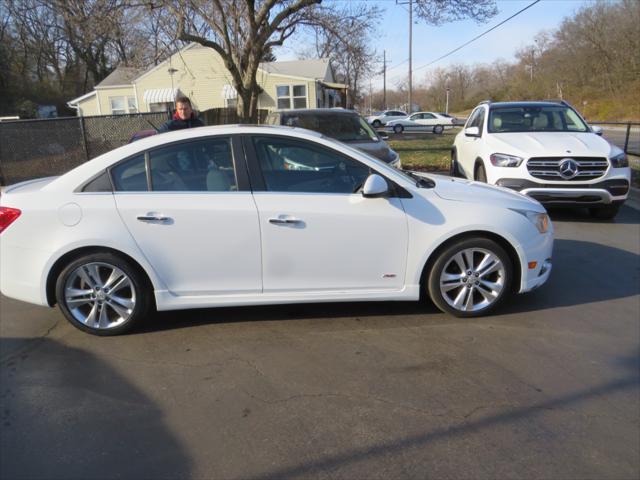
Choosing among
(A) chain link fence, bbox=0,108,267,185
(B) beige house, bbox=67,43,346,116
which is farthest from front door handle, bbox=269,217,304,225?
(B) beige house, bbox=67,43,346,116

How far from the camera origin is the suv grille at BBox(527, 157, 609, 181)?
277 inches

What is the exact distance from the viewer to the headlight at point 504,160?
723 centimetres

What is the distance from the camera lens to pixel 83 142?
43.9 feet

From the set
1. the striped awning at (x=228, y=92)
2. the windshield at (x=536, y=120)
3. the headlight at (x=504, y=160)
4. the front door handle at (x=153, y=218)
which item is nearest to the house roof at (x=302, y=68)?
the striped awning at (x=228, y=92)

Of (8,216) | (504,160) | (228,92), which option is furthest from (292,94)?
(8,216)

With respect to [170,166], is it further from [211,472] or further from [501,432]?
[501,432]

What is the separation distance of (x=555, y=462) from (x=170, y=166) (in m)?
3.25

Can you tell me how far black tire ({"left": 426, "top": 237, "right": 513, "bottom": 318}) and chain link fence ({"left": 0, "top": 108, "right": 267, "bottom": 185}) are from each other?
9.81 metres

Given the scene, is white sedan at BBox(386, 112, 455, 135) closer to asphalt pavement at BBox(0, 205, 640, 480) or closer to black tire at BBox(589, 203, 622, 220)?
black tire at BBox(589, 203, 622, 220)

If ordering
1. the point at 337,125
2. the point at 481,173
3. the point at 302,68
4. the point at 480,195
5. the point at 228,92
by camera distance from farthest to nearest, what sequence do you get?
the point at 302,68 < the point at 228,92 < the point at 337,125 < the point at 481,173 < the point at 480,195

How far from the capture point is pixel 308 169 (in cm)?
415

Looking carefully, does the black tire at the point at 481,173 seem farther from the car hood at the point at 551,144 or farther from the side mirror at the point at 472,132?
the side mirror at the point at 472,132

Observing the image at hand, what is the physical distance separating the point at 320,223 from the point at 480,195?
1.41 m

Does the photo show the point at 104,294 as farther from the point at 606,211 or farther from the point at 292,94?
the point at 292,94
